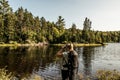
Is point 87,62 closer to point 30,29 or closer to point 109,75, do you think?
point 109,75

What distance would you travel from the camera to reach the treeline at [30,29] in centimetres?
10106

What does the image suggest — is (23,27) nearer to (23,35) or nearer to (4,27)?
(23,35)

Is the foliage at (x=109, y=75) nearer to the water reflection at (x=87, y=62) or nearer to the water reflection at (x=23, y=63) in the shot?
the water reflection at (x=87, y=62)

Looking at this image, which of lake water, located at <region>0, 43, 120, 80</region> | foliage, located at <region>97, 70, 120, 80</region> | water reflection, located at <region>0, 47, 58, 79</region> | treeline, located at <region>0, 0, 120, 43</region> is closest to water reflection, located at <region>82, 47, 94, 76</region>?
lake water, located at <region>0, 43, 120, 80</region>

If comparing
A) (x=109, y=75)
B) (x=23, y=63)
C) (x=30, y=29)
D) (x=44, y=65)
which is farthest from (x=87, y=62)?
(x=30, y=29)

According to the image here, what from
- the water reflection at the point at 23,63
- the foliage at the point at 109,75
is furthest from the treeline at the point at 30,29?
the foliage at the point at 109,75

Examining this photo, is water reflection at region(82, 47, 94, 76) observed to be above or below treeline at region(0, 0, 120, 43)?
below

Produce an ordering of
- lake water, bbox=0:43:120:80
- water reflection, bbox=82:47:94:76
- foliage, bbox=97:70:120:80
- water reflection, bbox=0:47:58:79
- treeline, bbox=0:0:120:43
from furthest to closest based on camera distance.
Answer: treeline, bbox=0:0:120:43, water reflection, bbox=82:47:94:76, water reflection, bbox=0:47:58:79, lake water, bbox=0:43:120:80, foliage, bbox=97:70:120:80

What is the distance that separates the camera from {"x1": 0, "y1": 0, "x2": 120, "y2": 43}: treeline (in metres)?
101

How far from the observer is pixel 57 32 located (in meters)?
132

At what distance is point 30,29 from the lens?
404 feet

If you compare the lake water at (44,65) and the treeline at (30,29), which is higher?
the treeline at (30,29)

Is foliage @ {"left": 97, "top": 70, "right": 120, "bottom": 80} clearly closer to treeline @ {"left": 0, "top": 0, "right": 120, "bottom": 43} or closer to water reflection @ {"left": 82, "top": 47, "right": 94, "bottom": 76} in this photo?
water reflection @ {"left": 82, "top": 47, "right": 94, "bottom": 76}

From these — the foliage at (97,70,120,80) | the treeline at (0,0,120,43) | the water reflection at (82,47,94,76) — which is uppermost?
the treeline at (0,0,120,43)
